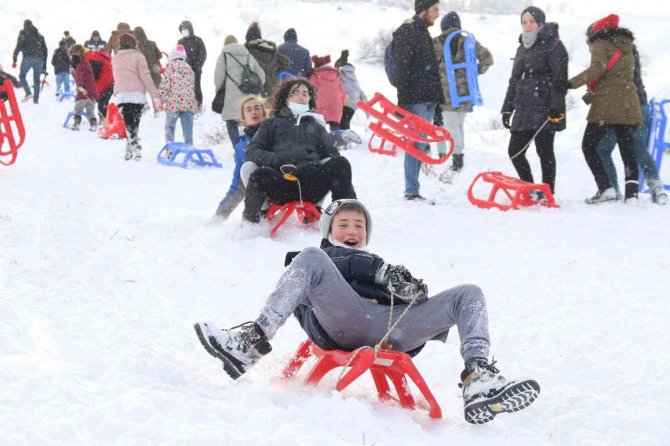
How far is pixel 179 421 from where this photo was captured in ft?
7.25

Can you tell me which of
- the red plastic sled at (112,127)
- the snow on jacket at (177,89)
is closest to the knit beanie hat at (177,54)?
the snow on jacket at (177,89)

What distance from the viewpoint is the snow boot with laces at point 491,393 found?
2.35 meters

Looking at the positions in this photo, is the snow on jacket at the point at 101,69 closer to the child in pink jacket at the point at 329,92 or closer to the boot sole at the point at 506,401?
the child in pink jacket at the point at 329,92

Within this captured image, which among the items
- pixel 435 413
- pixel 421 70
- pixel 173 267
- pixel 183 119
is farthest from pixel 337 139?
pixel 435 413

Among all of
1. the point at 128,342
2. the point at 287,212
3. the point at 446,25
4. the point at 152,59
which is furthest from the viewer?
the point at 152,59

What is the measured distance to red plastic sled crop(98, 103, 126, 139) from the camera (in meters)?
11.5

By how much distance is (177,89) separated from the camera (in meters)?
9.58

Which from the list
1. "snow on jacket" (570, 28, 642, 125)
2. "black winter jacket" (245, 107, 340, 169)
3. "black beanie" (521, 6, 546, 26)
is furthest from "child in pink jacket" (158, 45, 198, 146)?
"snow on jacket" (570, 28, 642, 125)

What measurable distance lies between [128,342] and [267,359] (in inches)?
23.2

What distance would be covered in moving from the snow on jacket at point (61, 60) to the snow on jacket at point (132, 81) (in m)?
7.62

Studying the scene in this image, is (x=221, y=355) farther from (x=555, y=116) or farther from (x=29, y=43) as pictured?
(x=29, y=43)

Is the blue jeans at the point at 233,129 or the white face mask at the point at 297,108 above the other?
the white face mask at the point at 297,108

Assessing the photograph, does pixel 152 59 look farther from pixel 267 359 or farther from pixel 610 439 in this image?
pixel 610 439

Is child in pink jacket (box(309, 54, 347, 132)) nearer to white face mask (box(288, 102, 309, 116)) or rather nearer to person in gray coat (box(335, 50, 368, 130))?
person in gray coat (box(335, 50, 368, 130))
